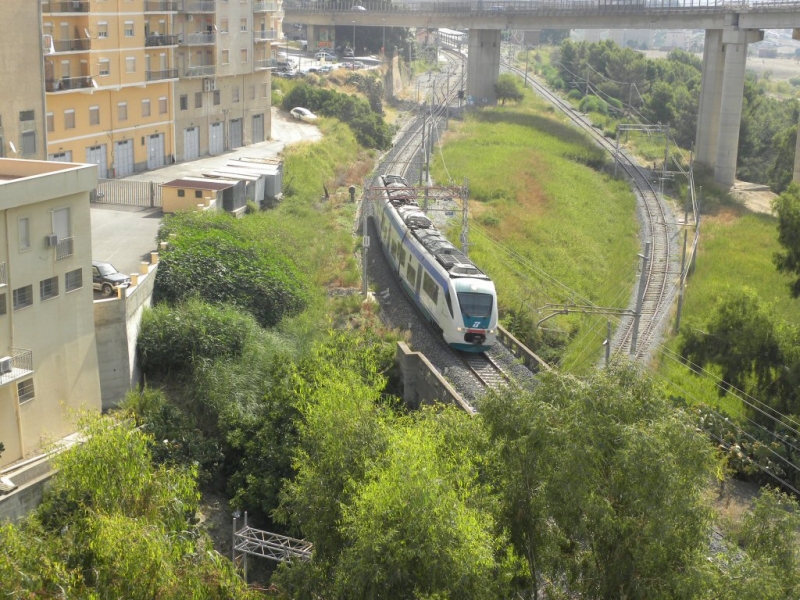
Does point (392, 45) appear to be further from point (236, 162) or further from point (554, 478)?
point (554, 478)

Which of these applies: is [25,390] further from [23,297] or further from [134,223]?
[134,223]

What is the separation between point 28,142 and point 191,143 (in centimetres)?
1959

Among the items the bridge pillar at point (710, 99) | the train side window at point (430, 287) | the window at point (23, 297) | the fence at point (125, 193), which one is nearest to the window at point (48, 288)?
the window at point (23, 297)

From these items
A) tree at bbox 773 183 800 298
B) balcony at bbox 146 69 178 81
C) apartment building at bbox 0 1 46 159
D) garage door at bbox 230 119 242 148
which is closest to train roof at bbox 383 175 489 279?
tree at bbox 773 183 800 298

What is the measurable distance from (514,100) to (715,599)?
256 feet

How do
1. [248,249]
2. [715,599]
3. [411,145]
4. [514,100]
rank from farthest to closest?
[514,100] < [411,145] < [248,249] < [715,599]

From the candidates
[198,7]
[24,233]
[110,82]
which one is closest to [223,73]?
[198,7]

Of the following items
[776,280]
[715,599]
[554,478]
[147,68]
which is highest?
[147,68]

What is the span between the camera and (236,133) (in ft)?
195

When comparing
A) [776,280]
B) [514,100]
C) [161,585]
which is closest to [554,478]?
[161,585]

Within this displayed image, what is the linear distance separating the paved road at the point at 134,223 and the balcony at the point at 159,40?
5.48 meters

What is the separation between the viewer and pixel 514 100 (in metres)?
90.1

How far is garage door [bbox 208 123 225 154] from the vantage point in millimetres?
56844

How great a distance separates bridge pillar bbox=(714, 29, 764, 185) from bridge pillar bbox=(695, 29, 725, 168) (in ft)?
3.74
